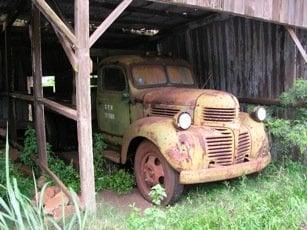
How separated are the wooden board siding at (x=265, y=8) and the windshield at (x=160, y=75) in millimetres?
1632

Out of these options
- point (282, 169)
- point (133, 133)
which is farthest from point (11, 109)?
point (282, 169)

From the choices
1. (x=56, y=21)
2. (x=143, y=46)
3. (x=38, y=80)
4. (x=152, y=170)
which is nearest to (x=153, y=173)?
(x=152, y=170)

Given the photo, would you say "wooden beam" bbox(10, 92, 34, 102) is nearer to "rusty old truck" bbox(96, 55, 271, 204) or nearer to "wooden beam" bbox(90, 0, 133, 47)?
"rusty old truck" bbox(96, 55, 271, 204)

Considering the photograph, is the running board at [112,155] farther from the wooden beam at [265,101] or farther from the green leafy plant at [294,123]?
the wooden beam at [265,101]

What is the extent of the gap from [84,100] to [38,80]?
6.12ft

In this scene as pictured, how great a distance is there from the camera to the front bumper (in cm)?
485

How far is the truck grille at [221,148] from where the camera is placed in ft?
16.7

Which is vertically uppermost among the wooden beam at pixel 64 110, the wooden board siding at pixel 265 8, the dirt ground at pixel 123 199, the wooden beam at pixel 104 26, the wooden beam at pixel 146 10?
the wooden beam at pixel 146 10

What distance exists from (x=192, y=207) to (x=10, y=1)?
4.61 metres

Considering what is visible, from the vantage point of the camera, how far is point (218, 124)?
5.43 m

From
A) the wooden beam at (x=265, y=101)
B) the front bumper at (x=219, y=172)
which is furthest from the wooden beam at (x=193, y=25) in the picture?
the front bumper at (x=219, y=172)

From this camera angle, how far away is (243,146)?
545 centimetres

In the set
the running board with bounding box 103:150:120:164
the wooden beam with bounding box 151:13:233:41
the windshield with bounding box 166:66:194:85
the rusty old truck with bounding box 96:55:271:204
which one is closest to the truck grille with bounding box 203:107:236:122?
the rusty old truck with bounding box 96:55:271:204

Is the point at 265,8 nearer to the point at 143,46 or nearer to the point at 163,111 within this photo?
the point at 163,111
